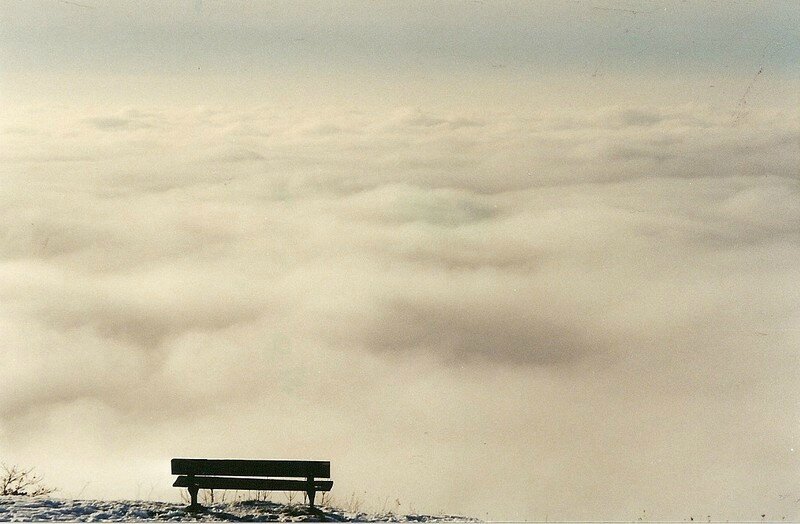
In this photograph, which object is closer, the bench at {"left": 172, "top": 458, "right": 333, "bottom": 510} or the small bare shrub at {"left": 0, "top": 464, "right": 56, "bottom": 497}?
the bench at {"left": 172, "top": 458, "right": 333, "bottom": 510}

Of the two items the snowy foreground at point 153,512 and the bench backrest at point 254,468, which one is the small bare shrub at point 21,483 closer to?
the snowy foreground at point 153,512

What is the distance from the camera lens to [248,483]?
5539 millimetres

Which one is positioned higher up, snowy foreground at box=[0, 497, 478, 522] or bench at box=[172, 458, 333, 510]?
bench at box=[172, 458, 333, 510]

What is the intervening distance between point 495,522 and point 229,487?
2.23m

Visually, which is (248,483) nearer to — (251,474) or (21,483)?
(251,474)

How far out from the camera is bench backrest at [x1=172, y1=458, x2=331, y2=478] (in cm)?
544

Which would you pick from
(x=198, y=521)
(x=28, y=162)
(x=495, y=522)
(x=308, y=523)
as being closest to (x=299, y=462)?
(x=308, y=523)

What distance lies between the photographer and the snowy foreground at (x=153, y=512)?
17.8ft

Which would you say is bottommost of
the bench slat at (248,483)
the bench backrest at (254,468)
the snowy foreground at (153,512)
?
the snowy foreground at (153,512)

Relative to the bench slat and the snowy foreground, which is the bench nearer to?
the bench slat

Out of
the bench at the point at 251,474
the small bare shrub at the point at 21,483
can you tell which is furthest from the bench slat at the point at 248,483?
the small bare shrub at the point at 21,483

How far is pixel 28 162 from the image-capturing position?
8.34 metres

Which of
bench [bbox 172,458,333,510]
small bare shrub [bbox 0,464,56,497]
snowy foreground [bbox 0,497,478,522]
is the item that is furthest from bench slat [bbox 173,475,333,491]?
small bare shrub [bbox 0,464,56,497]

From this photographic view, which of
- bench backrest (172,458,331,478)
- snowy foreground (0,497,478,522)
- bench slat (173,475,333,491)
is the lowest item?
snowy foreground (0,497,478,522)
